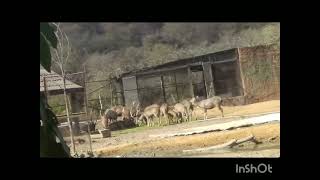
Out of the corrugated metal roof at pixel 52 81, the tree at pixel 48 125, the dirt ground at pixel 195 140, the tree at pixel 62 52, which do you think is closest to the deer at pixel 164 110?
the dirt ground at pixel 195 140

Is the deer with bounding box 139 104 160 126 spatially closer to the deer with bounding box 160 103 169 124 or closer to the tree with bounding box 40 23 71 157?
the deer with bounding box 160 103 169 124

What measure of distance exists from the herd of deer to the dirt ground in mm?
72

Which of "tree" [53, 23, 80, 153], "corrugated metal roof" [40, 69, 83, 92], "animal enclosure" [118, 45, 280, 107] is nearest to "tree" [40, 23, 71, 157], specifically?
"tree" [53, 23, 80, 153]

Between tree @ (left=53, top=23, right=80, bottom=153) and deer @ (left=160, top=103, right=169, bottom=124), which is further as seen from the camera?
deer @ (left=160, top=103, right=169, bottom=124)

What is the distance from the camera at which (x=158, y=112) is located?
5.44 metres

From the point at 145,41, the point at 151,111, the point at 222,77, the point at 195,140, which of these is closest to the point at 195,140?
the point at 195,140

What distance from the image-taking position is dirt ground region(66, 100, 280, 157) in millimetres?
5359

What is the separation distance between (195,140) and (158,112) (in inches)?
19.1

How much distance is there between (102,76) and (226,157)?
153 cm

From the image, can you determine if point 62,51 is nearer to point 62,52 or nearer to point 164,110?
point 62,52

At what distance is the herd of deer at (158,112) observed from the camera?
541 cm
